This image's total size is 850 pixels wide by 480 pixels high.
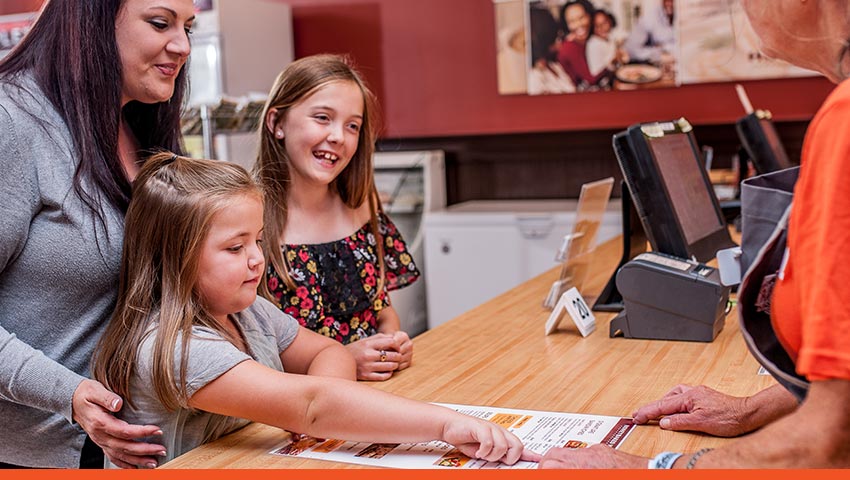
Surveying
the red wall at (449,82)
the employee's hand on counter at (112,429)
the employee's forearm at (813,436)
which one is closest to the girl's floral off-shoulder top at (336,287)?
the employee's hand on counter at (112,429)

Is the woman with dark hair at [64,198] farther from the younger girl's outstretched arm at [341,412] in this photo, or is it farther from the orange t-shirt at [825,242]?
the orange t-shirt at [825,242]

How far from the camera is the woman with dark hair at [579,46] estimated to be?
Result: 188 inches

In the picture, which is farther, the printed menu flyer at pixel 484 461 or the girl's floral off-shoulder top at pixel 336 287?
the girl's floral off-shoulder top at pixel 336 287

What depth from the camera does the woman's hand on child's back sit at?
1.75 metres

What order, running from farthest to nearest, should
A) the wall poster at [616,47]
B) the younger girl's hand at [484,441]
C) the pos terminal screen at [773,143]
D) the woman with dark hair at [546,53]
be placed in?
1. the woman with dark hair at [546,53]
2. the wall poster at [616,47]
3. the pos terminal screen at [773,143]
4. the younger girl's hand at [484,441]

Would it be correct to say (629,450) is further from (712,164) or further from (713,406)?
(712,164)

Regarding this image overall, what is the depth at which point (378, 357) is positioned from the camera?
5.75 feet

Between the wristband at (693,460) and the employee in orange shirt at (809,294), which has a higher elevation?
the employee in orange shirt at (809,294)

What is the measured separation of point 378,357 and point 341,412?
1.57ft

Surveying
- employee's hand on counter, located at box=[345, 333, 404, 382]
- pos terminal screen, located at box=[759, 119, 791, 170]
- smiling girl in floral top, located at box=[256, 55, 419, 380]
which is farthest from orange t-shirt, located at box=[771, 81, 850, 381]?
pos terminal screen, located at box=[759, 119, 791, 170]

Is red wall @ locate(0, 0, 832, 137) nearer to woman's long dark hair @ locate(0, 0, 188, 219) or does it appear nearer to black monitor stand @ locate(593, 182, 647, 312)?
black monitor stand @ locate(593, 182, 647, 312)

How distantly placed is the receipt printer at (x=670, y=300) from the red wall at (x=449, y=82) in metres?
2.86

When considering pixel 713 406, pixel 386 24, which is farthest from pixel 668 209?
pixel 386 24

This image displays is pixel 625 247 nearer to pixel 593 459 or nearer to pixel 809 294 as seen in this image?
pixel 593 459
